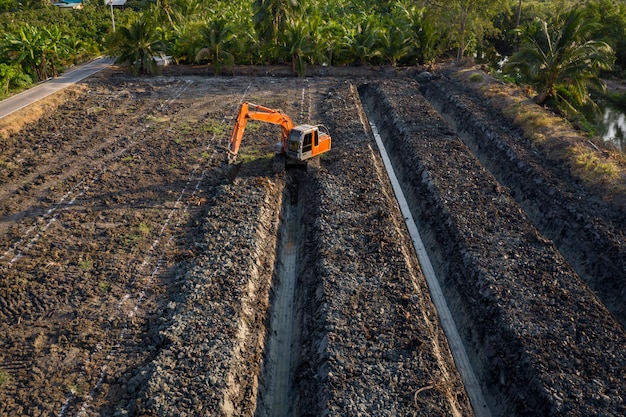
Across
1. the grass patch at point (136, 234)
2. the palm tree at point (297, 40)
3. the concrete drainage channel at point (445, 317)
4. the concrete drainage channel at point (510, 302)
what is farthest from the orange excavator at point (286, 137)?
the palm tree at point (297, 40)

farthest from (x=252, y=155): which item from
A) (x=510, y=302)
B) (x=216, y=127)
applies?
(x=510, y=302)

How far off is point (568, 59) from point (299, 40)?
1618 centimetres

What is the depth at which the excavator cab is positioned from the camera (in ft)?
59.9

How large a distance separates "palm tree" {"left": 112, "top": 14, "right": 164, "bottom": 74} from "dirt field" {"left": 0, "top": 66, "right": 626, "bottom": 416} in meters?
10.2

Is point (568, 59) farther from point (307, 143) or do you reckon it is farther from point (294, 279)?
point (294, 279)

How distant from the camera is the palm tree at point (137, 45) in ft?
103

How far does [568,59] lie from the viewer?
2473cm

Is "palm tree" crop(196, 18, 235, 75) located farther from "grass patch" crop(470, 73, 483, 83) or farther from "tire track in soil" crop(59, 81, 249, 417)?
"grass patch" crop(470, 73, 483, 83)

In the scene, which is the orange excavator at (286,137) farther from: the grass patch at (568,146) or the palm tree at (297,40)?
the palm tree at (297,40)

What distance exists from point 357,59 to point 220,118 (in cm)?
1504

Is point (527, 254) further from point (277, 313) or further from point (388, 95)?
point (388, 95)

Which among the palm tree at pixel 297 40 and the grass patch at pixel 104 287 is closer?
the grass patch at pixel 104 287

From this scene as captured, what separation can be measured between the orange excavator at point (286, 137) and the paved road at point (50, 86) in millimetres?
13880

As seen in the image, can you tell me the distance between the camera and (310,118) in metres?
26.0
